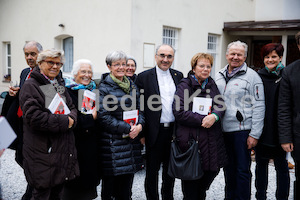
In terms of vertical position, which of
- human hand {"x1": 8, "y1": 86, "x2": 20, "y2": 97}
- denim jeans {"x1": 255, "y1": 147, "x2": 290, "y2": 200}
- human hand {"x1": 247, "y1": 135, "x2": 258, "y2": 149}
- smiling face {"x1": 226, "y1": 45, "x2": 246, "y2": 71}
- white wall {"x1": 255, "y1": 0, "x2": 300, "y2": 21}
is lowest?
denim jeans {"x1": 255, "y1": 147, "x2": 290, "y2": 200}

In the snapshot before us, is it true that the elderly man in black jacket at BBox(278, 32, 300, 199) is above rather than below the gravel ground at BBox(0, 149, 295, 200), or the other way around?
above

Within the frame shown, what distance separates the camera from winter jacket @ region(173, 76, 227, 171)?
10.2ft

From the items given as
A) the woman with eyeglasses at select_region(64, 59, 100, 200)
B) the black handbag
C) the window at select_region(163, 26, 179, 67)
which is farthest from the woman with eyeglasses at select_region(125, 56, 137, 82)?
the window at select_region(163, 26, 179, 67)

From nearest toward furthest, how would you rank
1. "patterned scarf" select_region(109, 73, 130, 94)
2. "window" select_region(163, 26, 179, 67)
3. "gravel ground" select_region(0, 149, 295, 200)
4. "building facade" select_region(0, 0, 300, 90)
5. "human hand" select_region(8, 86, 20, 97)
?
1. "patterned scarf" select_region(109, 73, 130, 94)
2. "human hand" select_region(8, 86, 20, 97)
3. "gravel ground" select_region(0, 149, 295, 200)
4. "building facade" select_region(0, 0, 300, 90)
5. "window" select_region(163, 26, 179, 67)

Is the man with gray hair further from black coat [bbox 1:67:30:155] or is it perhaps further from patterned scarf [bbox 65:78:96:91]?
black coat [bbox 1:67:30:155]

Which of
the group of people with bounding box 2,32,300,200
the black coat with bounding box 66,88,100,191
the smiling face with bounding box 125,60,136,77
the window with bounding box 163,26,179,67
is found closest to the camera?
the group of people with bounding box 2,32,300,200

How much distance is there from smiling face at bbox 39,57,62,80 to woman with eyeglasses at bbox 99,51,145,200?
0.52 meters

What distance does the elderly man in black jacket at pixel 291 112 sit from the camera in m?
2.86

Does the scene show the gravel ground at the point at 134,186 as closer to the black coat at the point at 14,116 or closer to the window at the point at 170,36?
the black coat at the point at 14,116

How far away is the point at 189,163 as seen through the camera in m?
3.10

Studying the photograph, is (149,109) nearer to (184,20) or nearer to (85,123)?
(85,123)

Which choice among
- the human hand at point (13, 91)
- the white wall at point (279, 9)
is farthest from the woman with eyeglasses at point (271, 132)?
the white wall at point (279, 9)

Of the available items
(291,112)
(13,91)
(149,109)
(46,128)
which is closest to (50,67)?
(46,128)

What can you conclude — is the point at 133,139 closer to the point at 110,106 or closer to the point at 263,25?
the point at 110,106
